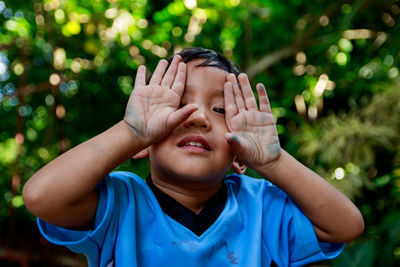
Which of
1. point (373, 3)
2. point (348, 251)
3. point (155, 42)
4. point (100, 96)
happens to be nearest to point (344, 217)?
point (348, 251)

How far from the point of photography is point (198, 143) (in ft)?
3.04

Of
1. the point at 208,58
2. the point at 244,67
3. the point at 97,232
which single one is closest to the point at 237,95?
the point at 208,58

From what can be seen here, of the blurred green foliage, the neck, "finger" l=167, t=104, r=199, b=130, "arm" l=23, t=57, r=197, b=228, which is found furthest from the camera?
the blurred green foliage

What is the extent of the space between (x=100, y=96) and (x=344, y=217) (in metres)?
2.28

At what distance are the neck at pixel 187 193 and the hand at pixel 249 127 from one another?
5.4 inches

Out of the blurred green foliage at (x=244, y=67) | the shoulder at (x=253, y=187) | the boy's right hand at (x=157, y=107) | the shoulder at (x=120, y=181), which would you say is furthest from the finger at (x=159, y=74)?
the blurred green foliage at (x=244, y=67)

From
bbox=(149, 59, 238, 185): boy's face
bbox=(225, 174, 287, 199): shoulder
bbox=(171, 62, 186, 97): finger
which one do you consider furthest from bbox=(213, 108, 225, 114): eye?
bbox=(225, 174, 287, 199): shoulder

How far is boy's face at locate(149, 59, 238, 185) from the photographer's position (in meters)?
0.90

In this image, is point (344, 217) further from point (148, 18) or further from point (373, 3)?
point (148, 18)

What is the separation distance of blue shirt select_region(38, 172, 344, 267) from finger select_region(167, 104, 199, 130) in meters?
0.19

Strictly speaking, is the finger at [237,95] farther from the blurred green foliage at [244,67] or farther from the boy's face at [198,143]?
the blurred green foliage at [244,67]

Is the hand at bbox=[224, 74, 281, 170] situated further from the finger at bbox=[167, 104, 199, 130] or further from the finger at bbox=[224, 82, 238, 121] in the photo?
the finger at bbox=[167, 104, 199, 130]

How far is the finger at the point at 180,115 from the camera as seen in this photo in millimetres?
866

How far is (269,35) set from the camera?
300 cm
